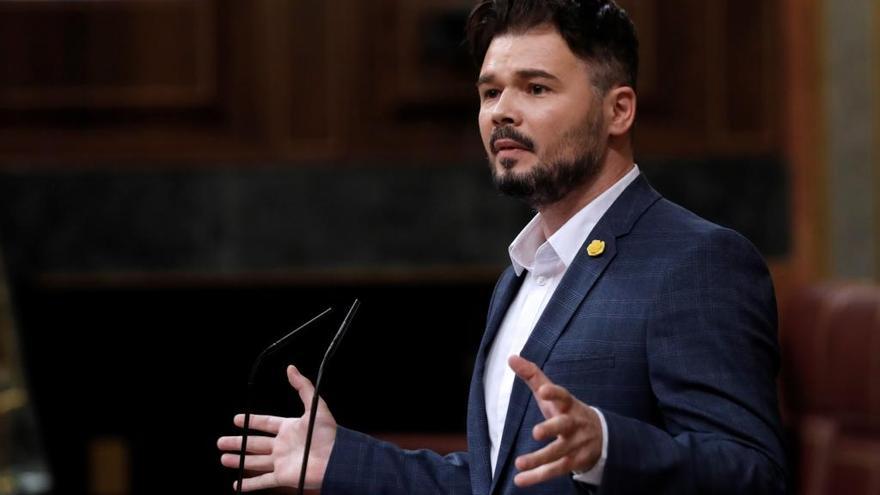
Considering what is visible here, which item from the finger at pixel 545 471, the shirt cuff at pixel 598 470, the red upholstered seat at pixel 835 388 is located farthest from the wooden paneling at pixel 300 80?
the finger at pixel 545 471

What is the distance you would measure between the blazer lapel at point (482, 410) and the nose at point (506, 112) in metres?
0.25

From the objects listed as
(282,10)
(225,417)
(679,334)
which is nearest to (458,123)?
(282,10)

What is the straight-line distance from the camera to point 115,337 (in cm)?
383

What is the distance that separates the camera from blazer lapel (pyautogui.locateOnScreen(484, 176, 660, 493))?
1594 millimetres

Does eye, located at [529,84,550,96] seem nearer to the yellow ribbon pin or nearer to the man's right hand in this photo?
the yellow ribbon pin

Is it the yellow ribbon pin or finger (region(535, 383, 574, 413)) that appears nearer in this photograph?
finger (region(535, 383, 574, 413))

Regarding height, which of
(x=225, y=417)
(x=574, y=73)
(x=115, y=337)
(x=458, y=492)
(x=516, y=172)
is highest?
(x=574, y=73)

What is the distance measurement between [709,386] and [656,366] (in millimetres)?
67

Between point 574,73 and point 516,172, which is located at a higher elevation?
point 574,73

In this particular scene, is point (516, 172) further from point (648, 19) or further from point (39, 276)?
point (39, 276)

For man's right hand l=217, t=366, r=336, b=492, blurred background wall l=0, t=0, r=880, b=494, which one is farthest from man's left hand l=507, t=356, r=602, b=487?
blurred background wall l=0, t=0, r=880, b=494

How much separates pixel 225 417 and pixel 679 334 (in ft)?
8.52

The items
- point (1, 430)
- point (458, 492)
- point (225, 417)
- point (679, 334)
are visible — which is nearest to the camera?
point (679, 334)

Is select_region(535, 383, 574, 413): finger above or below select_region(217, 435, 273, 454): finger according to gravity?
above
